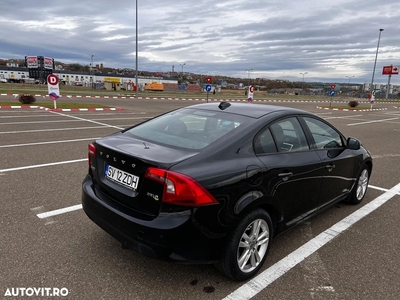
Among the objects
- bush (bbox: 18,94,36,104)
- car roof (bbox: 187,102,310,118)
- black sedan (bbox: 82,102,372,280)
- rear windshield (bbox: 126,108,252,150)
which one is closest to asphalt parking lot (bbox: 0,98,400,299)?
black sedan (bbox: 82,102,372,280)

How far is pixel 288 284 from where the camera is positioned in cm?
277

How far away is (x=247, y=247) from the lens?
277cm

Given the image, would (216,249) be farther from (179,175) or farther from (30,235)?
(30,235)

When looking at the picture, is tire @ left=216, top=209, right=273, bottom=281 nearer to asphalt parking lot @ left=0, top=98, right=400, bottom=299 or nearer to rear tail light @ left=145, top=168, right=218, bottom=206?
asphalt parking lot @ left=0, top=98, right=400, bottom=299

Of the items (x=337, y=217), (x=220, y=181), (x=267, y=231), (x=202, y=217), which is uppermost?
(x=220, y=181)

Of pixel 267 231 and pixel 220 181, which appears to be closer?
pixel 220 181

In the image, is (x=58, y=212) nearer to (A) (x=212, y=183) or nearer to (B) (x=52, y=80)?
(A) (x=212, y=183)

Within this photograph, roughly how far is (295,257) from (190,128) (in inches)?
67.3

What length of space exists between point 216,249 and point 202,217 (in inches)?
13.2

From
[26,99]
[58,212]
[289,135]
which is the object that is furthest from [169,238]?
[26,99]

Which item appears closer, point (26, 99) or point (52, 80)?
point (52, 80)

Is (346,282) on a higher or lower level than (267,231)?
lower

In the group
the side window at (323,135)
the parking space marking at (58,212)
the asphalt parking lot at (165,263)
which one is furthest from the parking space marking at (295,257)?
the parking space marking at (58,212)

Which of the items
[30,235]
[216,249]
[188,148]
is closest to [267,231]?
[216,249]
